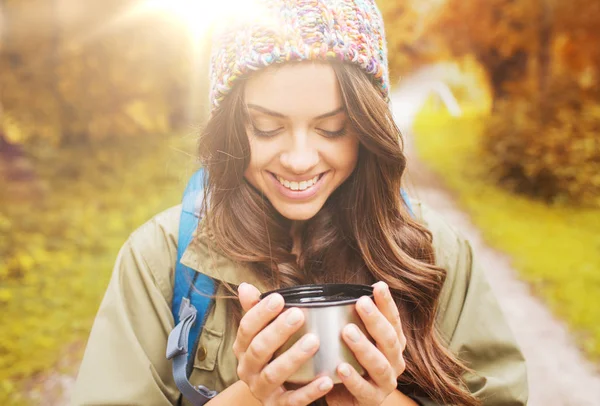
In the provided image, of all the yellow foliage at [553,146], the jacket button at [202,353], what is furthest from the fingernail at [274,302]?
the yellow foliage at [553,146]

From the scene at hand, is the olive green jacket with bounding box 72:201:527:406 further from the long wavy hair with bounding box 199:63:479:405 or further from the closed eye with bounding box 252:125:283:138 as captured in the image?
the closed eye with bounding box 252:125:283:138

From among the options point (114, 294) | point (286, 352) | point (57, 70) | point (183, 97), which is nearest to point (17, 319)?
point (114, 294)

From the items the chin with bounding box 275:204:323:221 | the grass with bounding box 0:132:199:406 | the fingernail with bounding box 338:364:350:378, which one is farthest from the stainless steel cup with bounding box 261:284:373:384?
the grass with bounding box 0:132:199:406

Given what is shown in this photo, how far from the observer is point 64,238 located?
7.09 m

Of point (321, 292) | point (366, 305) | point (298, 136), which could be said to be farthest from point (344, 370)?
point (298, 136)

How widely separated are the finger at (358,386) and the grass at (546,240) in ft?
12.5

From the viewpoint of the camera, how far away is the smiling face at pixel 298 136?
5.75 feet

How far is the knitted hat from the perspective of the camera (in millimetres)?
1747

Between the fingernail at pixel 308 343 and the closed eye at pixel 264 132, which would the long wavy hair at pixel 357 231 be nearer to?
the closed eye at pixel 264 132

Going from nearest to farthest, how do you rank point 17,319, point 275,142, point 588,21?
1. point 275,142
2. point 17,319
3. point 588,21

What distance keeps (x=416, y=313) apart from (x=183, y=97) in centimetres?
1172

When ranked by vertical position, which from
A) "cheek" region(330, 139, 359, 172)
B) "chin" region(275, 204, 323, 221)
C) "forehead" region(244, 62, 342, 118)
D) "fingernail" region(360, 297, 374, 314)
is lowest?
"fingernail" region(360, 297, 374, 314)

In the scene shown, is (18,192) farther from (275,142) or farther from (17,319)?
(275,142)

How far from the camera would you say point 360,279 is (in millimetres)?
2012
